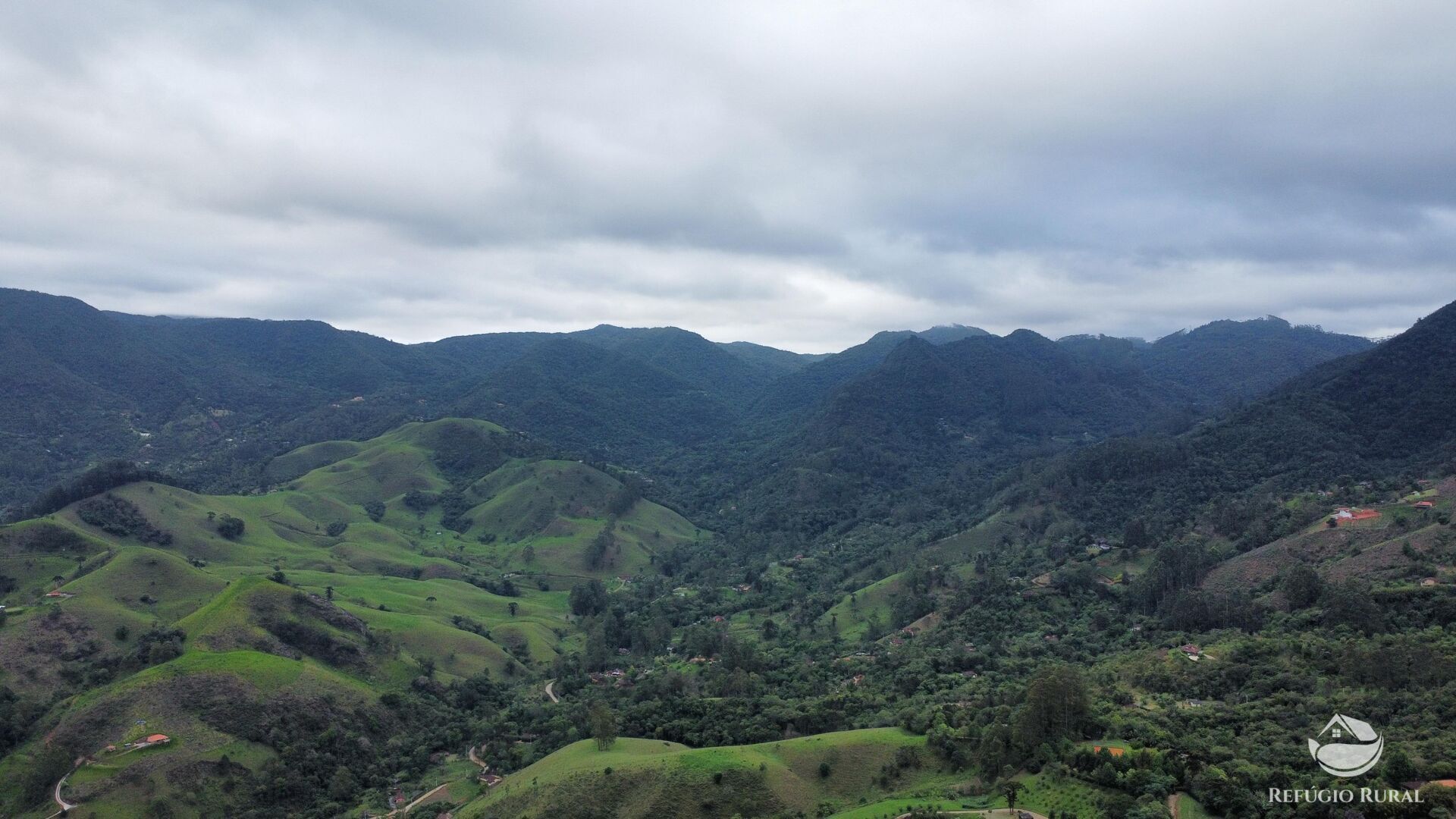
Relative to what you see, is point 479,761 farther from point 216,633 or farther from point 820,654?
point 820,654

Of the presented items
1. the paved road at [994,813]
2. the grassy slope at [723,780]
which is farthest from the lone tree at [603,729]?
the paved road at [994,813]

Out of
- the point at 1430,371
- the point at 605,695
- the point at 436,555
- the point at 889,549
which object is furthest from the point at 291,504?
the point at 1430,371

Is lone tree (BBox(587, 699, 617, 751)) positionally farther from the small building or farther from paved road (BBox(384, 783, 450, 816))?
the small building

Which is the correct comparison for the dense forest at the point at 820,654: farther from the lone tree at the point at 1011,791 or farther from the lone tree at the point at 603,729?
the lone tree at the point at 603,729

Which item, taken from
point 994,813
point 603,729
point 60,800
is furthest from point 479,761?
point 994,813

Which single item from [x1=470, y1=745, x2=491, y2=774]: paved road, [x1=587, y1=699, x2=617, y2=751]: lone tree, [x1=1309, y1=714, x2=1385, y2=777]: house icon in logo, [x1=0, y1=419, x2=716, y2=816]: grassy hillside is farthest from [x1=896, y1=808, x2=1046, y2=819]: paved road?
[x1=0, y1=419, x2=716, y2=816]: grassy hillside
